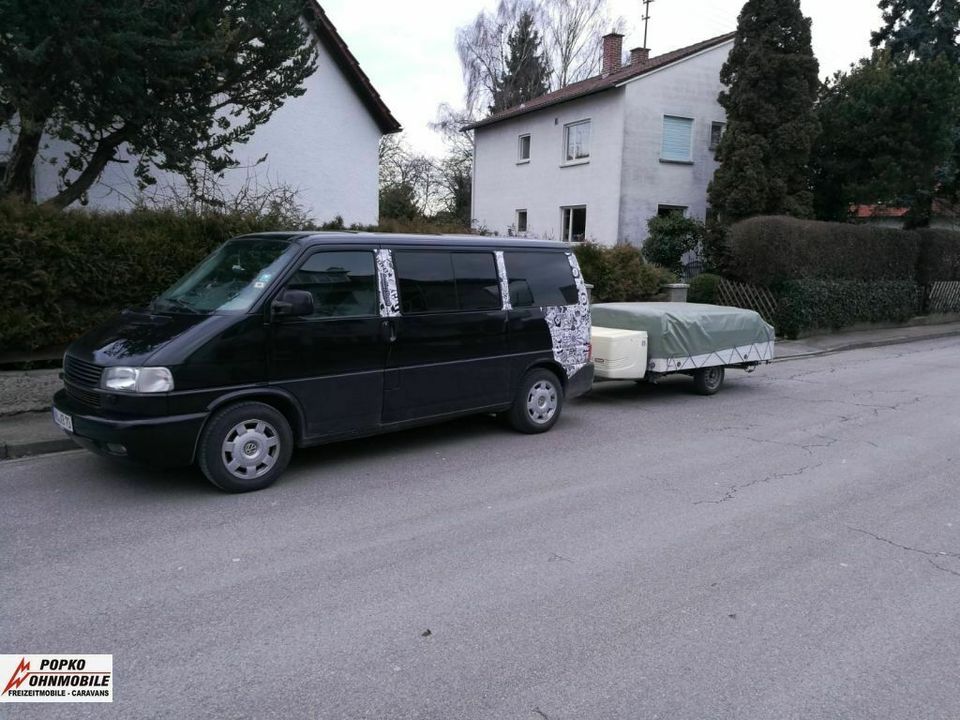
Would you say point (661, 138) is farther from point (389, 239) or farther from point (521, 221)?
point (389, 239)

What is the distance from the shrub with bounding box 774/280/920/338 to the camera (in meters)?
17.1

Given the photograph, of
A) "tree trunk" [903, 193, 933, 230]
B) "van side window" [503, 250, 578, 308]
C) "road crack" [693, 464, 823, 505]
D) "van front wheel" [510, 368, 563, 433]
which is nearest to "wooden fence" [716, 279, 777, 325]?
"tree trunk" [903, 193, 933, 230]

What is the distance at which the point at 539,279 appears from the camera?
7.82 metres

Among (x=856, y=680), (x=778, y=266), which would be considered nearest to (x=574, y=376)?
(x=856, y=680)

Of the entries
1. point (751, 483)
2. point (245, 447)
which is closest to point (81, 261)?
point (245, 447)

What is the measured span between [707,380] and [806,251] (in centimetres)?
859

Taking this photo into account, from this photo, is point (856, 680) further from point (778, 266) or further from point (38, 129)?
point (778, 266)

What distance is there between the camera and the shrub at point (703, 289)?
17.0 meters

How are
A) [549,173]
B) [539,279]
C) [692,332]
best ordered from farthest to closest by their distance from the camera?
[549,173] → [692,332] → [539,279]

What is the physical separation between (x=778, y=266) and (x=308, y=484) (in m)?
13.9

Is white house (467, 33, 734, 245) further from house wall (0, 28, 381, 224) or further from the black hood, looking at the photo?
the black hood

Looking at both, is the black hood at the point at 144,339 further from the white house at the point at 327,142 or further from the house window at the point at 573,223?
the house window at the point at 573,223

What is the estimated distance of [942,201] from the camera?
25.0 metres

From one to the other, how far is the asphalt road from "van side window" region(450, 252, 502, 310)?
1438 millimetres
